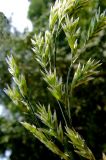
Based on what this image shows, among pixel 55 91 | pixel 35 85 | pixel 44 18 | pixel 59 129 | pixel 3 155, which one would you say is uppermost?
pixel 44 18

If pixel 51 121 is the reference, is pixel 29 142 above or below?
above

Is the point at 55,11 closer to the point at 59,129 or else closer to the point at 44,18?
the point at 59,129

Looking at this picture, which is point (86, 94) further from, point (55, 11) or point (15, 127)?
point (55, 11)

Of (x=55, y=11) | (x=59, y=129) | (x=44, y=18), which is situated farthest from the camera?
(x=44, y=18)

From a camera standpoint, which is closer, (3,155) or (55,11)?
(55,11)

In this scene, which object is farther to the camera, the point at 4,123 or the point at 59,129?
the point at 4,123

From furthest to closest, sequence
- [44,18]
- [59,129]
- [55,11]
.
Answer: [44,18], [55,11], [59,129]

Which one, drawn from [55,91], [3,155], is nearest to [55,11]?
[55,91]

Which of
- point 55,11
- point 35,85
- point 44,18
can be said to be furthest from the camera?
point 44,18

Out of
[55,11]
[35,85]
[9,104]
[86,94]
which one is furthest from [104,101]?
[55,11]
